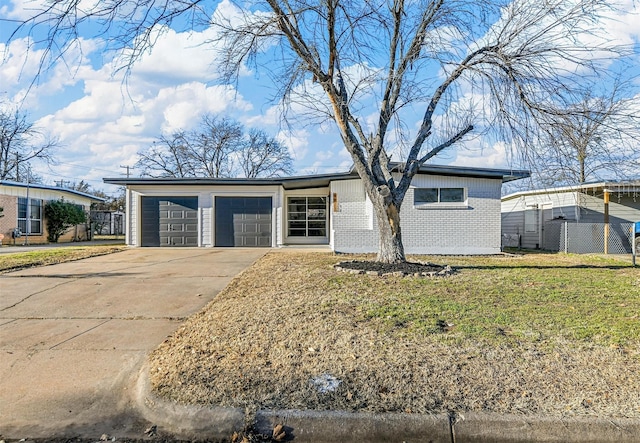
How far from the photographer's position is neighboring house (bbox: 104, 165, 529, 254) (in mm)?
14484

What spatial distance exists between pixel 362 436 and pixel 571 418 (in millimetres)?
1530

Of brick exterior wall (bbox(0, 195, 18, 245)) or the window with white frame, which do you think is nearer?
the window with white frame

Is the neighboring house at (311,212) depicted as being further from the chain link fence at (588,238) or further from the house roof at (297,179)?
the chain link fence at (588,238)

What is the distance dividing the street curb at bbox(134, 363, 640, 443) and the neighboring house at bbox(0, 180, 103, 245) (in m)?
21.2

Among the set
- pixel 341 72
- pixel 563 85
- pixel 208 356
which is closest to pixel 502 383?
pixel 208 356

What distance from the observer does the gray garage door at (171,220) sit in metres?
17.7

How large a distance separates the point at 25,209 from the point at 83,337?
20.3m

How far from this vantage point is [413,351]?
4.16 meters

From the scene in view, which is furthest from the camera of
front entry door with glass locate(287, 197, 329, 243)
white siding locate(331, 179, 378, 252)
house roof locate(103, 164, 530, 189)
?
front entry door with glass locate(287, 197, 329, 243)

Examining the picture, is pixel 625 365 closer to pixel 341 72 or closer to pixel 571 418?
pixel 571 418

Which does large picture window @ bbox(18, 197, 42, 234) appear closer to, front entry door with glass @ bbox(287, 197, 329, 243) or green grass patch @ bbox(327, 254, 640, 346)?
front entry door with glass @ bbox(287, 197, 329, 243)

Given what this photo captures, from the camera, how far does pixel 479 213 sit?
573 inches

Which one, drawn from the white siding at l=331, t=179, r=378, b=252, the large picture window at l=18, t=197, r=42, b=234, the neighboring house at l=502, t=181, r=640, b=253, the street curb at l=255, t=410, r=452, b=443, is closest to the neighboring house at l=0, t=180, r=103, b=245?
the large picture window at l=18, t=197, r=42, b=234

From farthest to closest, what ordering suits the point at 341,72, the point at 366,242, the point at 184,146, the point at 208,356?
the point at 184,146 < the point at 366,242 < the point at 341,72 < the point at 208,356
